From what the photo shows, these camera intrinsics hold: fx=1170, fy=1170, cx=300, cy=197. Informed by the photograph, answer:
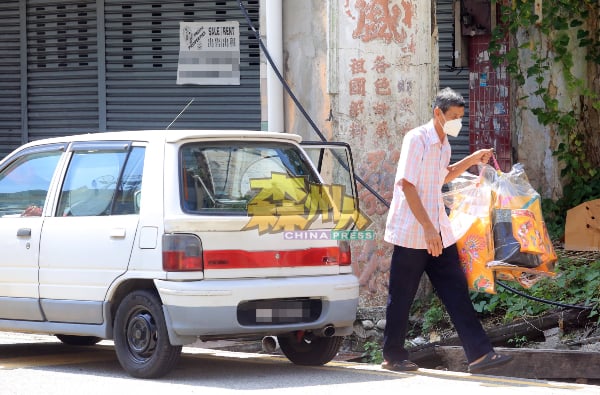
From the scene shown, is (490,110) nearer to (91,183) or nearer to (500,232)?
(500,232)

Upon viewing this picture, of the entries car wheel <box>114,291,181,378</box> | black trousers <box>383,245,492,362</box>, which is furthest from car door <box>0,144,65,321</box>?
black trousers <box>383,245,492,362</box>

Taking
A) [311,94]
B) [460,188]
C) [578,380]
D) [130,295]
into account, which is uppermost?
[311,94]

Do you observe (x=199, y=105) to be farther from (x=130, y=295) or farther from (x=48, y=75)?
(x=130, y=295)

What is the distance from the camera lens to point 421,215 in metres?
7.54

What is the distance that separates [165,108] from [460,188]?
7714 millimetres

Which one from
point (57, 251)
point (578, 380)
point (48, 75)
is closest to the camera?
point (57, 251)

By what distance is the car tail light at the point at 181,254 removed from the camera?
7297 millimetres

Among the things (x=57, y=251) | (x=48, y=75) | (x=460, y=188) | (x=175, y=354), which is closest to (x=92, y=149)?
(x=57, y=251)

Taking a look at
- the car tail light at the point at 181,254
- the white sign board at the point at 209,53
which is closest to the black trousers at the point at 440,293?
the car tail light at the point at 181,254

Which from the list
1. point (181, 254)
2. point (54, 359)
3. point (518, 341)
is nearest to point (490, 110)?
point (518, 341)

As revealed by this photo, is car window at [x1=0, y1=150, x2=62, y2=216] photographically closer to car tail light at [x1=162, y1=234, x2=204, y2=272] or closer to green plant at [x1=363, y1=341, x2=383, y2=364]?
car tail light at [x1=162, y1=234, x2=204, y2=272]

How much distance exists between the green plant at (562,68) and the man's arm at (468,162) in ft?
17.6

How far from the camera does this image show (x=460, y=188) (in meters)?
8.06

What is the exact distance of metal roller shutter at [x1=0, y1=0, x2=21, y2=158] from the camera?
15.9 meters
